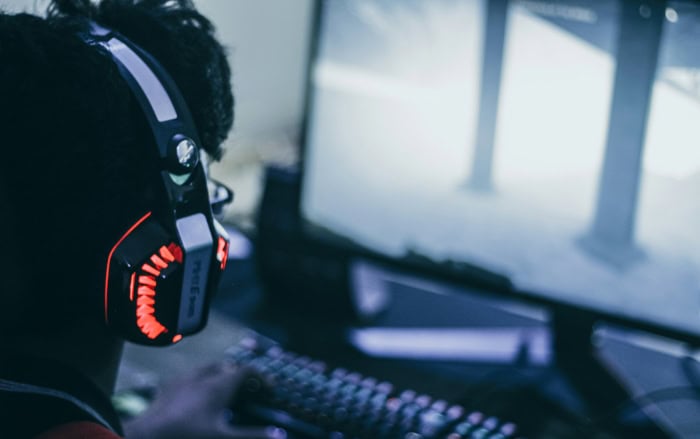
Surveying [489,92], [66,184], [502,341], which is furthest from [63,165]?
[502,341]

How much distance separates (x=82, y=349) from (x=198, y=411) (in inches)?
9.7

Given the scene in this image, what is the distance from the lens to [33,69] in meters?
0.51

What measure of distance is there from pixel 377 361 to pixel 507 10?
47cm

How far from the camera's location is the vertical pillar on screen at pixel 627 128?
0.86 metres

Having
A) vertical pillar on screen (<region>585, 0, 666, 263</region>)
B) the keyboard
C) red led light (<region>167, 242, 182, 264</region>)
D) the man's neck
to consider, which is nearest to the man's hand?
the keyboard

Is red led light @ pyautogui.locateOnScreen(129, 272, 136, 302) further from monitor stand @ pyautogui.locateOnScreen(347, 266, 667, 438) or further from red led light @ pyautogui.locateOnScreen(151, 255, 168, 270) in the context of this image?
monitor stand @ pyautogui.locateOnScreen(347, 266, 667, 438)

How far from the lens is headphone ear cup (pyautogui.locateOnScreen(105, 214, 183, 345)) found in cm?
56

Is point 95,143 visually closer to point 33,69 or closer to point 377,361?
point 33,69

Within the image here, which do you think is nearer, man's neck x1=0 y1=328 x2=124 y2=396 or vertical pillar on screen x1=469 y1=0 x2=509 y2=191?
man's neck x1=0 y1=328 x2=124 y2=396

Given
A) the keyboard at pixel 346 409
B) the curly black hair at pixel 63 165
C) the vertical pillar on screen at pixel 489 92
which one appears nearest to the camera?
the curly black hair at pixel 63 165

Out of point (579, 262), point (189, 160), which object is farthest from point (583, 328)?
point (189, 160)

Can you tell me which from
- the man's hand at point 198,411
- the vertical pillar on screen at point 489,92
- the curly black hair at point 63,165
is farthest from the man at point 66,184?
the vertical pillar on screen at point 489,92

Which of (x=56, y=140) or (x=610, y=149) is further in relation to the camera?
(x=610, y=149)

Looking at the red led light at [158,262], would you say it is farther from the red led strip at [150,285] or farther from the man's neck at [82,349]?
the man's neck at [82,349]
